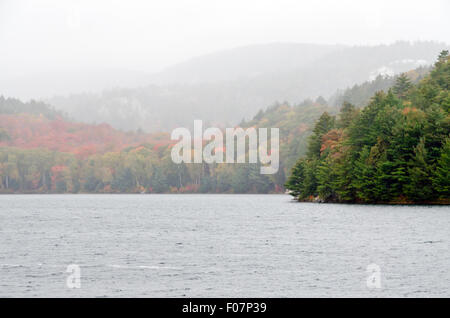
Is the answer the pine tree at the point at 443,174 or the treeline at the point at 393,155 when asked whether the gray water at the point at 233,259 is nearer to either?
the pine tree at the point at 443,174

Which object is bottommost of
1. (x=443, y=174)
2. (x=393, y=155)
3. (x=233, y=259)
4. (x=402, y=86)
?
(x=233, y=259)

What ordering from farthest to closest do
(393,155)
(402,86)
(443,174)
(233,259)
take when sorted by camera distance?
(402,86)
(393,155)
(443,174)
(233,259)

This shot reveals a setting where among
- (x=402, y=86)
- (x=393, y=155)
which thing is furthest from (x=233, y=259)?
(x=402, y=86)

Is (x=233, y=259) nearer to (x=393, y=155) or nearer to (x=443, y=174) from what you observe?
(x=443, y=174)

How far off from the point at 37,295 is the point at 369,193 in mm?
93456

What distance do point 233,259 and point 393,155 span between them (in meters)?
71.5

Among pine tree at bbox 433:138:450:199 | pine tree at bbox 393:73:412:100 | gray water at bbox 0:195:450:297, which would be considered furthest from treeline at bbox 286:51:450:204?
gray water at bbox 0:195:450:297

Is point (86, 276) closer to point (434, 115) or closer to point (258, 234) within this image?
point (258, 234)

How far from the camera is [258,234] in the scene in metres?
70.3

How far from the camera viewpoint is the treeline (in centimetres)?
10831

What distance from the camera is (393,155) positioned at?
114 meters

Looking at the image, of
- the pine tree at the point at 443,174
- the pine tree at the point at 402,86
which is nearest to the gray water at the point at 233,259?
the pine tree at the point at 443,174

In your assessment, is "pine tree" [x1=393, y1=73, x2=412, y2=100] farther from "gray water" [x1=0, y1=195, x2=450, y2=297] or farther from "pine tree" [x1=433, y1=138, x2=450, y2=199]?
"gray water" [x1=0, y1=195, x2=450, y2=297]
